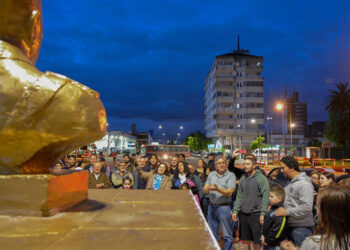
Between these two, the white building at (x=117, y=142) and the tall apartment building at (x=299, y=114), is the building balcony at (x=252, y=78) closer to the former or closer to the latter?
the white building at (x=117, y=142)

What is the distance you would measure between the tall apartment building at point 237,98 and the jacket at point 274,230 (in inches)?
2223

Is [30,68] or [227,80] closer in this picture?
[30,68]

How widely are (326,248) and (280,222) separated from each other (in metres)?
2.41

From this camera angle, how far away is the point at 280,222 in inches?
157

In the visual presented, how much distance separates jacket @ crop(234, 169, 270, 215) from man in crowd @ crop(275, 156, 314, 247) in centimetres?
75

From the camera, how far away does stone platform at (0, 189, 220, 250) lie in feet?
5.26

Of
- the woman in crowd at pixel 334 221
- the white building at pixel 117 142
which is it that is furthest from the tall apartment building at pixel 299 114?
the woman in crowd at pixel 334 221

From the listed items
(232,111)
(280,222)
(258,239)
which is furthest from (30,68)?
(232,111)

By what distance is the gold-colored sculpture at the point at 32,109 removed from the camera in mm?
2229

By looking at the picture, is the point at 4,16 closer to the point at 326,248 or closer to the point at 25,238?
the point at 25,238

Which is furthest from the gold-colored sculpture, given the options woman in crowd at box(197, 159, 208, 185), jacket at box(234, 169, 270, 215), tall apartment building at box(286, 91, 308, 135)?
tall apartment building at box(286, 91, 308, 135)

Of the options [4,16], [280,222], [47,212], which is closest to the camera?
[47,212]

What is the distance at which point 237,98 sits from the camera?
61812 millimetres

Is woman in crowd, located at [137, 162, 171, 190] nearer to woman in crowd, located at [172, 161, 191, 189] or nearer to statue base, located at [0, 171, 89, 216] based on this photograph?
woman in crowd, located at [172, 161, 191, 189]
